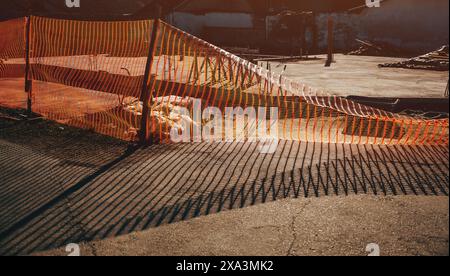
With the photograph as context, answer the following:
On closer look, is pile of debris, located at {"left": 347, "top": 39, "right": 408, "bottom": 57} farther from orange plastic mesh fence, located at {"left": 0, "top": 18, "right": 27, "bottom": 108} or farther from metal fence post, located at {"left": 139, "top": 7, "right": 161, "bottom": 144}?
metal fence post, located at {"left": 139, "top": 7, "right": 161, "bottom": 144}

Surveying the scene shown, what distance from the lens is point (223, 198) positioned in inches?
198

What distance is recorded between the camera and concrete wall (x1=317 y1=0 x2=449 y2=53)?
3247 centimetres

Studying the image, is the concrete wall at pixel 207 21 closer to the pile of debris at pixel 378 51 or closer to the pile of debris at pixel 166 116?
the pile of debris at pixel 378 51

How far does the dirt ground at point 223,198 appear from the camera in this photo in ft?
13.1

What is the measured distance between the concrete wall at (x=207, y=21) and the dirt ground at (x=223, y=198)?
3341 cm

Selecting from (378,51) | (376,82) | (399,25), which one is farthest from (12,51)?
(399,25)

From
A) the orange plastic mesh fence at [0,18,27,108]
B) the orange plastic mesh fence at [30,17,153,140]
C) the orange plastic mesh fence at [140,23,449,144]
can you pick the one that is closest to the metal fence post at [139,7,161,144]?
the orange plastic mesh fence at [140,23,449,144]

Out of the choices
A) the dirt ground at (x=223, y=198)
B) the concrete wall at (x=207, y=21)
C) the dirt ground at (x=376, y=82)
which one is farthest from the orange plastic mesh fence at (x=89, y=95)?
the concrete wall at (x=207, y=21)

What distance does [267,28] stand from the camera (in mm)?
37969

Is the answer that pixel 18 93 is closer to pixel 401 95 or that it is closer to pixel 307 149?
pixel 307 149

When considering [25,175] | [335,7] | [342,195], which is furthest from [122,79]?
[335,7]

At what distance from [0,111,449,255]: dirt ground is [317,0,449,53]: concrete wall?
2934cm

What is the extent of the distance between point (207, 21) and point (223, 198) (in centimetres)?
3642

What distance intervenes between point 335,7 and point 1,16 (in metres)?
28.5
